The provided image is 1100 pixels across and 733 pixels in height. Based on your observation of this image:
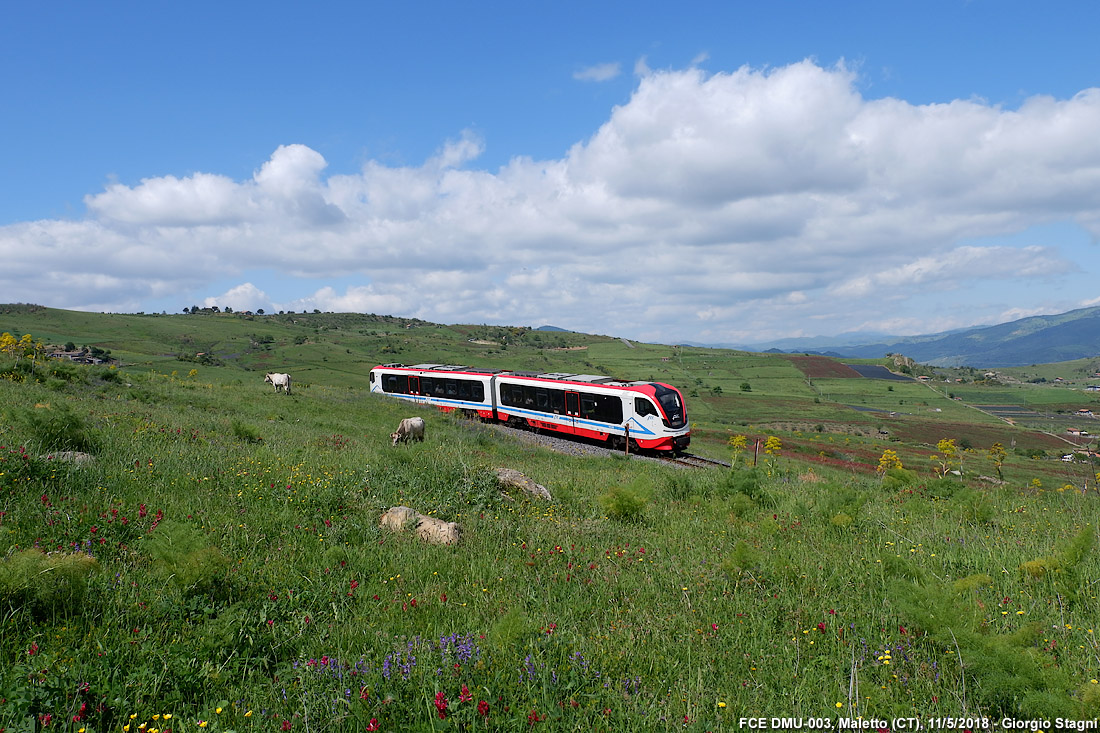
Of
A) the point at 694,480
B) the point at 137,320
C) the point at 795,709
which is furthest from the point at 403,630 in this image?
the point at 137,320

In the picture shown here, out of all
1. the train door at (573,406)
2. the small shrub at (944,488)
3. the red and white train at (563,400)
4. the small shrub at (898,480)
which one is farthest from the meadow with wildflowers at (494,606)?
the train door at (573,406)

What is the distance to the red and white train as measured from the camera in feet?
78.8

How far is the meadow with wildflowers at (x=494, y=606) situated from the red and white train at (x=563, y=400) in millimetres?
14613

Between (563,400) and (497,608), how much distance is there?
2252 centimetres

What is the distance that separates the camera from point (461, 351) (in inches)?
5364

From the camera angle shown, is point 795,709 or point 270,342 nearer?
point 795,709

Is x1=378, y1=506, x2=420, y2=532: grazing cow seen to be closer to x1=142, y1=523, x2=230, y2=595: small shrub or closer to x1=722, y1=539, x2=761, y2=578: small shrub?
x1=142, y1=523, x2=230, y2=595: small shrub

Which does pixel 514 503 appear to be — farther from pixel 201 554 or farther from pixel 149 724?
pixel 149 724

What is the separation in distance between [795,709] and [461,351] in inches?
5317

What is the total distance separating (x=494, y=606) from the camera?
510cm

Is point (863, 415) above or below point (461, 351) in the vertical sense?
below

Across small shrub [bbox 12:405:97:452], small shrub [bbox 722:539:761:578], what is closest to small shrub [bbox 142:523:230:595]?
small shrub [bbox 722:539:761:578]

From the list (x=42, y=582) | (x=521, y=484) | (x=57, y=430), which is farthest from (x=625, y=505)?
(x=57, y=430)

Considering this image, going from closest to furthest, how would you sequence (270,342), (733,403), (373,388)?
1. (373,388)
2. (733,403)
3. (270,342)
